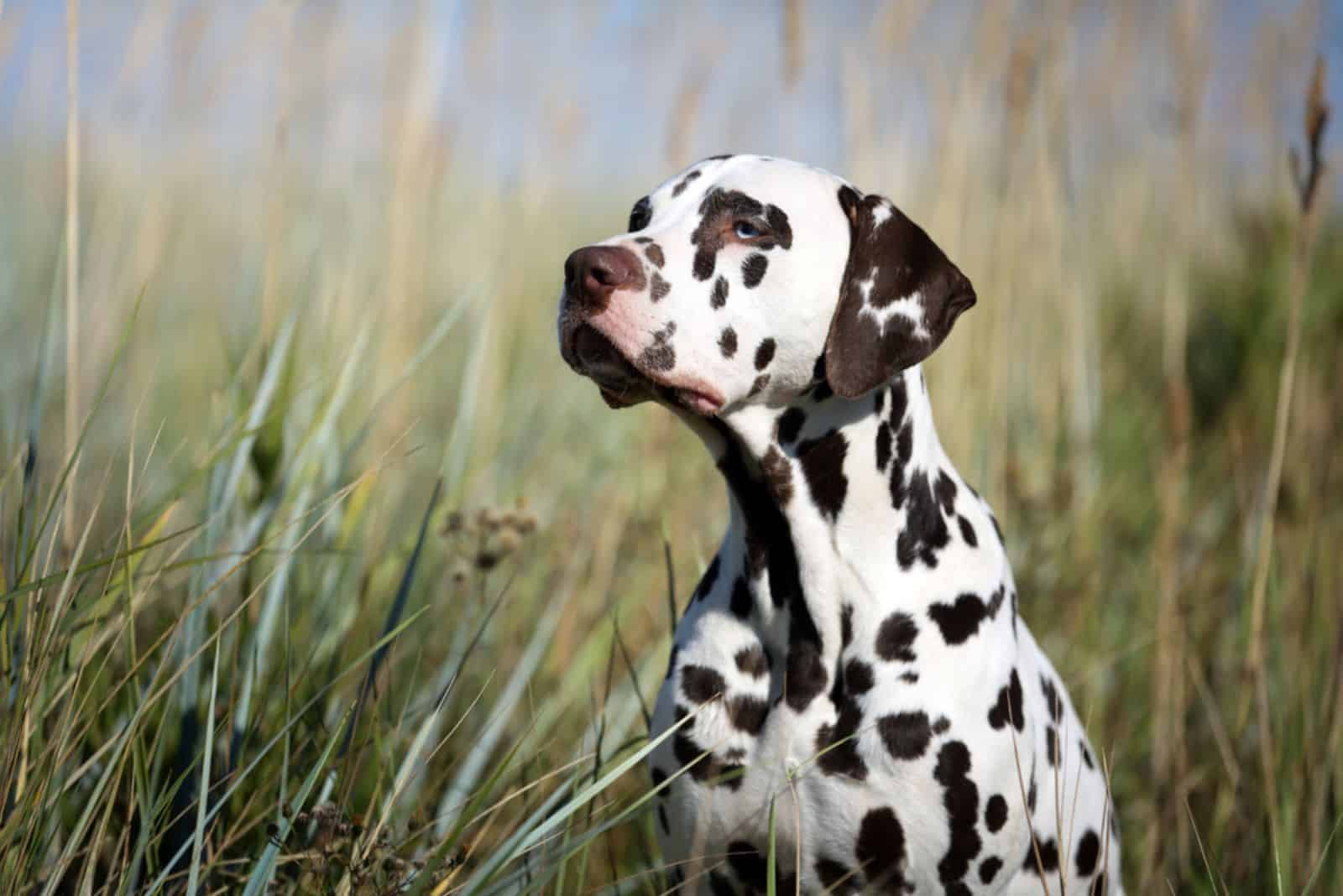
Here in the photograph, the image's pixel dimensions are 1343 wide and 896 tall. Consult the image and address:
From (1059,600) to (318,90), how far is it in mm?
2864

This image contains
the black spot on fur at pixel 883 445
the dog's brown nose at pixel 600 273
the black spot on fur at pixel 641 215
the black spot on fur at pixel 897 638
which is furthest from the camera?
the black spot on fur at pixel 641 215

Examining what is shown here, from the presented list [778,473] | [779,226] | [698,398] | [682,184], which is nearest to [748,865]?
[778,473]

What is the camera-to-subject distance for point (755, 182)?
2066 mm

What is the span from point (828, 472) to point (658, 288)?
0.43 meters

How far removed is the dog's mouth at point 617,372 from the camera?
1896 mm

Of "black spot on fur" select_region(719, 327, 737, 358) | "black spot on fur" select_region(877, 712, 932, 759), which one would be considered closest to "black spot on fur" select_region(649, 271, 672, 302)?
"black spot on fur" select_region(719, 327, 737, 358)

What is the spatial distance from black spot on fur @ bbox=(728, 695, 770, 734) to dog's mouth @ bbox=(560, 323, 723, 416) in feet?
1.55

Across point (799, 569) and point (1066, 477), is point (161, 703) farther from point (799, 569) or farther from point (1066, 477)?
Result: point (1066, 477)

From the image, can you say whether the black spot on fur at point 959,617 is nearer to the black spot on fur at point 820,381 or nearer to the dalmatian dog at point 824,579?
the dalmatian dog at point 824,579

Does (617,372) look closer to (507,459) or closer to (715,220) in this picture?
(715,220)

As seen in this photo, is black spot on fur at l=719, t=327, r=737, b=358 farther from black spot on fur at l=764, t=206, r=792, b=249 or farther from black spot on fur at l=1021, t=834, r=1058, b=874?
black spot on fur at l=1021, t=834, r=1058, b=874

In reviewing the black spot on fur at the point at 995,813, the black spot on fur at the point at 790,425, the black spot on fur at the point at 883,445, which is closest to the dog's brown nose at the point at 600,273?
the black spot on fur at the point at 790,425

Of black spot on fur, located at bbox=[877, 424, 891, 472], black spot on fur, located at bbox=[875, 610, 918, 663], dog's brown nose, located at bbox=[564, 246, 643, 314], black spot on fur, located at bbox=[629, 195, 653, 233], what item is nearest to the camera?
dog's brown nose, located at bbox=[564, 246, 643, 314]

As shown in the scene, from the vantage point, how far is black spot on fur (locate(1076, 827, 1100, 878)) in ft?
6.95
